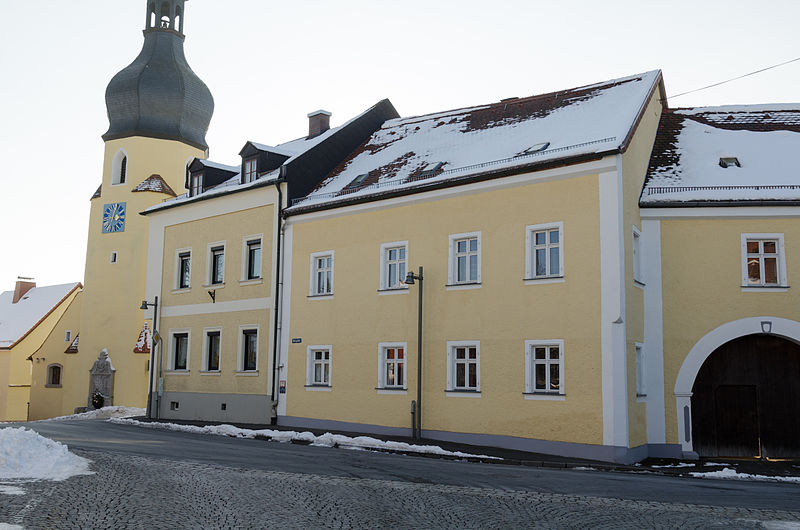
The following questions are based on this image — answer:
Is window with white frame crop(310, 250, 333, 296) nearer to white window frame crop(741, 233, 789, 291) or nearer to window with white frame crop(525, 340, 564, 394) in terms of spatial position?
window with white frame crop(525, 340, 564, 394)

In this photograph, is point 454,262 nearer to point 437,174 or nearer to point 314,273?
point 437,174

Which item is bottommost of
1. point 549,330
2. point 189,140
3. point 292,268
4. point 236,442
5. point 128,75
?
point 236,442

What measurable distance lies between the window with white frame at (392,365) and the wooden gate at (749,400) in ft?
25.8

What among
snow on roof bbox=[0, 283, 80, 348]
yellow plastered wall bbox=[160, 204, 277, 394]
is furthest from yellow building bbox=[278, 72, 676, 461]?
snow on roof bbox=[0, 283, 80, 348]

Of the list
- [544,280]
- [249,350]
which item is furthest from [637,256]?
[249,350]

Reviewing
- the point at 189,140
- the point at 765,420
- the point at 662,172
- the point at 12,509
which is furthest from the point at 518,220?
the point at 189,140

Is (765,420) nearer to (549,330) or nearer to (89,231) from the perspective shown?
(549,330)

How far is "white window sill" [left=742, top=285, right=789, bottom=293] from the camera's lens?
2033cm

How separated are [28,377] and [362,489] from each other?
54244 mm

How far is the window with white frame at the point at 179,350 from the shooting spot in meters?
31.4

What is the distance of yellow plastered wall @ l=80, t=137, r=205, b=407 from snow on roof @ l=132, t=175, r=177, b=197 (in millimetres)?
232

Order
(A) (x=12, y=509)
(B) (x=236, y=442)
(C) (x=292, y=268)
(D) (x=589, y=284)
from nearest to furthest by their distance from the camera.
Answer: (A) (x=12, y=509) < (D) (x=589, y=284) < (B) (x=236, y=442) < (C) (x=292, y=268)

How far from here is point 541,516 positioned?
983 cm

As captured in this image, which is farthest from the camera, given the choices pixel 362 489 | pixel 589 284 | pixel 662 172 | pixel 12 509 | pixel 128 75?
pixel 128 75
